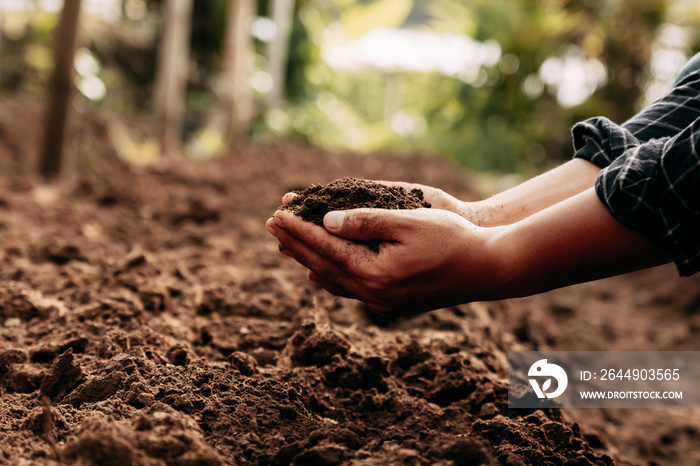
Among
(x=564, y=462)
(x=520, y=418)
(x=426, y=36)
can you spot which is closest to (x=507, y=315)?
(x=520, y=418)

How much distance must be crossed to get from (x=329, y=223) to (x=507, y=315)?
6.01ft

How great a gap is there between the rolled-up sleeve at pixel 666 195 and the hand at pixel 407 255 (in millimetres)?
261

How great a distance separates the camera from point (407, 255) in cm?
129

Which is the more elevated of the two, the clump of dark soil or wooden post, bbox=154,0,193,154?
wooden post, bbox=154,0,193,154

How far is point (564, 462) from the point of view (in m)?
1.28

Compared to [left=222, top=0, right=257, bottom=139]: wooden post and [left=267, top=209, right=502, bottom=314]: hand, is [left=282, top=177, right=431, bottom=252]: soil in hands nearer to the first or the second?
Result: [left=267, top=209, right=502, bottom=314]: hand

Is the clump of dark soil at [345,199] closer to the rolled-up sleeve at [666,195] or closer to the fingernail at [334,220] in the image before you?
the fingernail at [334,220]

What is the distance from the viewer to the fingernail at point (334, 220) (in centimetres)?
136

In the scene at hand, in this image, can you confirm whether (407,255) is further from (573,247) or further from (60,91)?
(60,91)

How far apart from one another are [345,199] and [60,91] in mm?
3400

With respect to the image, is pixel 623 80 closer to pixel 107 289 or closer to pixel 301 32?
pixel 301 32

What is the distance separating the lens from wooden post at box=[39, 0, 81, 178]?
4.11 metres

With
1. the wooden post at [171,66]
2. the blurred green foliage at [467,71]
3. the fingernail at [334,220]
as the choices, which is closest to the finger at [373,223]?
the fingernail at [334,220]

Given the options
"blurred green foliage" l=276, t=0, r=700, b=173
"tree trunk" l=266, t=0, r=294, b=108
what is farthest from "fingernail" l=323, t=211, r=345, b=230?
"blurred green foliage" l=276, t=0, r=700, b=173
